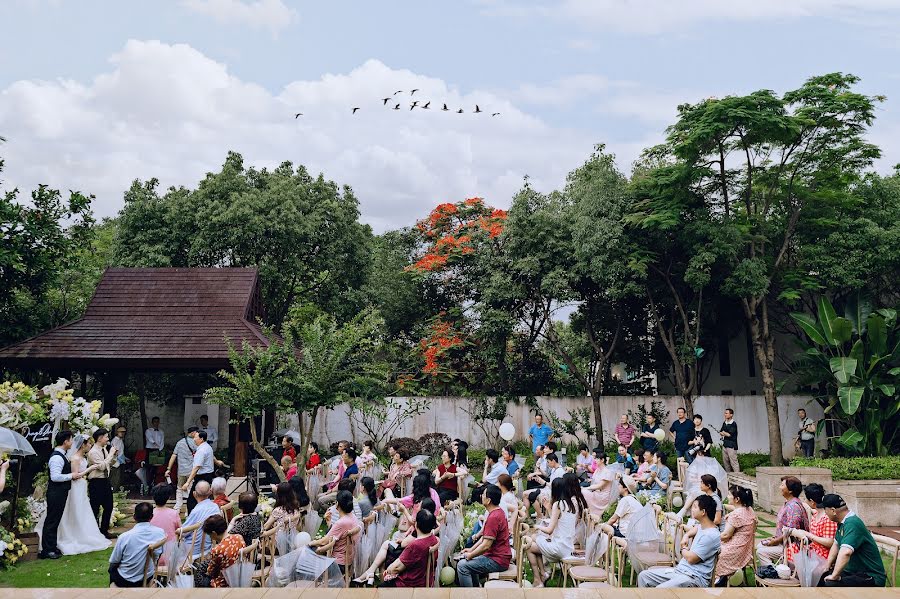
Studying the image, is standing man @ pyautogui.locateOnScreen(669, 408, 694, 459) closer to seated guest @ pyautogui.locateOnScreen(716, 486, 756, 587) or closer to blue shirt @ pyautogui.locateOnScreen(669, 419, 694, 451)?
blue shirt @ pyautogui.locateOnScreen(669, 419, 694, 451)

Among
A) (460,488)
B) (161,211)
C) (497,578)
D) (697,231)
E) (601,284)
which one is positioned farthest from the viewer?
(161,211)

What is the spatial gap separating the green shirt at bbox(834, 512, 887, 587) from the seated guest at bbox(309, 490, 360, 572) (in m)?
4.67

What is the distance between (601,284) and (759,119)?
5779 mm

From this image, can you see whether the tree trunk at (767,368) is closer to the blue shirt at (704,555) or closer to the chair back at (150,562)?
the blue shirt at (704,555)

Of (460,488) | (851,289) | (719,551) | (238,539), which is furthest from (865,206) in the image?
(238,539)

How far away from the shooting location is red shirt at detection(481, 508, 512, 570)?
7.25 meters

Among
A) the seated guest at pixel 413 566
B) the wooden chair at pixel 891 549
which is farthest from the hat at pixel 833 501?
the seated guest at pixel 413 566

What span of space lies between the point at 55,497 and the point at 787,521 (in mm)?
9345

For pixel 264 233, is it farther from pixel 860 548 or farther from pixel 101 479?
pixel 860 548

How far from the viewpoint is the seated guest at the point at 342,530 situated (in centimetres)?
721

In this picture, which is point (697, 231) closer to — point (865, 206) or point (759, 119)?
point (759, 119)

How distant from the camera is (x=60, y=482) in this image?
966cm

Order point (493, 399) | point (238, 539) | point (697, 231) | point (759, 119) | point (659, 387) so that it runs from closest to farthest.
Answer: point (238, 539) < point (759, 119) < point (697, 231) < point (493, 399) < point (659, 387)

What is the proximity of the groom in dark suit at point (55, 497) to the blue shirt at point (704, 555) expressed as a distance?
26.6ft
